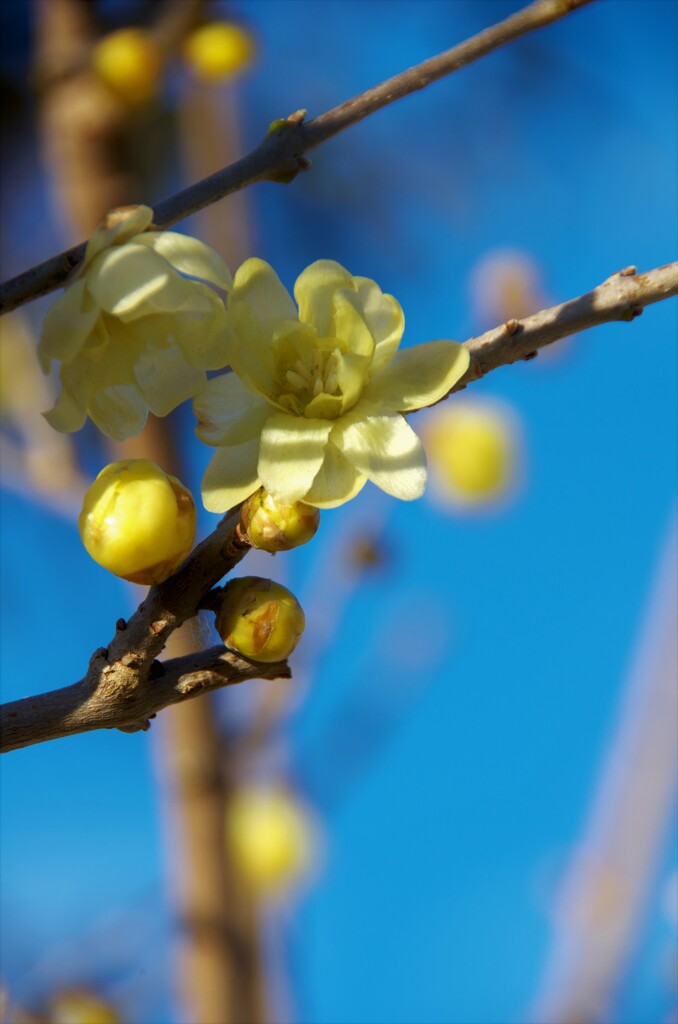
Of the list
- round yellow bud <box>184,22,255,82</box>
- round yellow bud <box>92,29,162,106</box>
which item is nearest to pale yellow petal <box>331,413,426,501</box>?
round yellow bud <box>92,29,162,106</box>

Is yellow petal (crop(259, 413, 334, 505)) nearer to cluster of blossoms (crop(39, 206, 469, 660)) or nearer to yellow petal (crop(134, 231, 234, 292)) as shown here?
cluster of blossoms (crop(39, 206, 469, 660))

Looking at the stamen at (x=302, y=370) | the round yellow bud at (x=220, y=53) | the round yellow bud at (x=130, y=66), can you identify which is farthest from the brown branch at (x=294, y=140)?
the round yellow bud at (x=220, y=53)

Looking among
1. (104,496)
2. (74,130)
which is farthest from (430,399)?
(74,130)

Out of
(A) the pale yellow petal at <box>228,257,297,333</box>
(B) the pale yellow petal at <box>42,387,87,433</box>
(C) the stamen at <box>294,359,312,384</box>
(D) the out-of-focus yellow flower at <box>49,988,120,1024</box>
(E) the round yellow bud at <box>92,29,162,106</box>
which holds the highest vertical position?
(E) the round yellow bud at <box>92,29,162,106</box>

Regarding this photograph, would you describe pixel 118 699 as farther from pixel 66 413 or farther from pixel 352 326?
pixel 352 326

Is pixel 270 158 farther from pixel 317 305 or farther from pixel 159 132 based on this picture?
pixel 159 132

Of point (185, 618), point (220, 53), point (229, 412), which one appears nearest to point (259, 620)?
point (185, 618)

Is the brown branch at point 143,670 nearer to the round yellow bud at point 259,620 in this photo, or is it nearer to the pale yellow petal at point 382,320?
the round yellow bud at point 259,620
